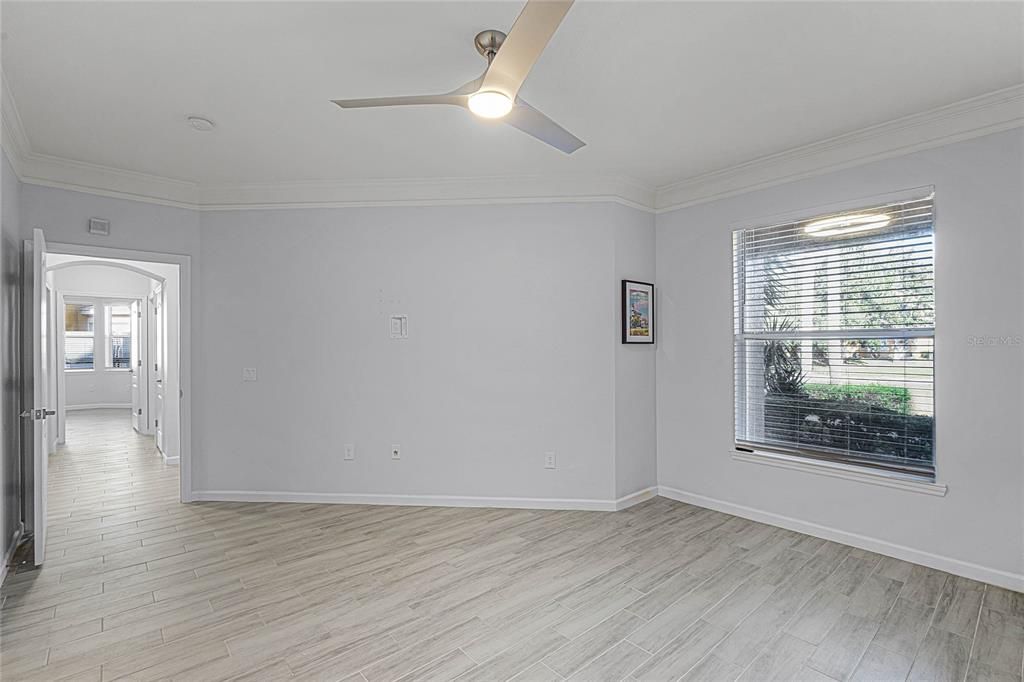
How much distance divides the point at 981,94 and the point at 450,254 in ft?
10.9

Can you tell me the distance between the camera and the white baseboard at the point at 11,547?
281 centimetres

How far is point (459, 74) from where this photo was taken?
2.53 metres

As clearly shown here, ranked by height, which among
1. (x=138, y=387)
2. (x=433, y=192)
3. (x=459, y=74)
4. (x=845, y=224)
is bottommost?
(x=138, y=387)

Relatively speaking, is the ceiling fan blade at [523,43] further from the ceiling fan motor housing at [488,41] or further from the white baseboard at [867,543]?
the white baseboard at [867,543]

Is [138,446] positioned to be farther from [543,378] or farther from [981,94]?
[981,94]

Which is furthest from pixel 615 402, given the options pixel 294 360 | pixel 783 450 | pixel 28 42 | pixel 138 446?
pixel 138 446

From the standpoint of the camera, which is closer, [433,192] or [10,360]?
[10,360]

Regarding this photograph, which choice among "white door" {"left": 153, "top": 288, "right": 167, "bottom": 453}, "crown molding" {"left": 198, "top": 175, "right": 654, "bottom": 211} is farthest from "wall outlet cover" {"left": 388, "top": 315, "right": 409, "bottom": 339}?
"white door" {"left": 153, "top": 288, "right": 167, "bottom": 453}

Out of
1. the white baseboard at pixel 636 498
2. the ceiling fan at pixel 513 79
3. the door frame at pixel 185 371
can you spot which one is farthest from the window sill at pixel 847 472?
the door frame at pixel 185 371

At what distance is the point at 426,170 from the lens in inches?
153

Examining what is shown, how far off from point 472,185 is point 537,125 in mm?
1848

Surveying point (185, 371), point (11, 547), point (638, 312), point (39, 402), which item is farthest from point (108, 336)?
point (638, 312)

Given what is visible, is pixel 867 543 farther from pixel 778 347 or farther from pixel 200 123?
pixel 200 123

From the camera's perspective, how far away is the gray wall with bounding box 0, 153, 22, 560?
2967 millimetres
